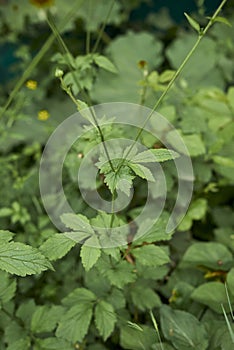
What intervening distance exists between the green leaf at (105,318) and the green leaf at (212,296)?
27 cm

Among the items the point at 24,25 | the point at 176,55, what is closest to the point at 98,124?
the point at 176,55

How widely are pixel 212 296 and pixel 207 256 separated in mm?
180

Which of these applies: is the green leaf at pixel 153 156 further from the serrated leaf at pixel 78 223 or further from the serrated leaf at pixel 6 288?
the serrated leaf at pixel 6 288

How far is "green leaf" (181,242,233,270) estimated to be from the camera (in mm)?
1450

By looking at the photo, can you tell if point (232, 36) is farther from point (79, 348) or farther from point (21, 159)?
point (79, 348)

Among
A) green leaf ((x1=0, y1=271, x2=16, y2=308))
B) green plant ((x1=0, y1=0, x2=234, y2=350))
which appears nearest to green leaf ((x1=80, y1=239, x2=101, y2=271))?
green plant ((x1=0, y1=0, x2=234, y2=350))

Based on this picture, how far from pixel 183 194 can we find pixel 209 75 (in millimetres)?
810

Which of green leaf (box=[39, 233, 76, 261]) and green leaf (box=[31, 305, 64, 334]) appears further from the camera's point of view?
green leaf (box=[31, 305, 64, 334])

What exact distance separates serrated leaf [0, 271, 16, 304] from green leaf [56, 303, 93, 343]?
0.44 feet

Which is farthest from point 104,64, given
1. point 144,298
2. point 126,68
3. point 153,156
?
point 126,68

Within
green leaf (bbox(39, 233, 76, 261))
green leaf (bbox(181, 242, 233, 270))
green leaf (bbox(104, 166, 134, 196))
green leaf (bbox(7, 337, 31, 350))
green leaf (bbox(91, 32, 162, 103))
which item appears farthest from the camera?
green leaf (bbox(91, 32, 162, 103))

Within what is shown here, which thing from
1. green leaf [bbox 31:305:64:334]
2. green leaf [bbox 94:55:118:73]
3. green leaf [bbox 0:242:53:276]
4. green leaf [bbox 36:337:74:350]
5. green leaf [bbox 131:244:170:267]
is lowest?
green leaf [bbox 36:337:74:350]

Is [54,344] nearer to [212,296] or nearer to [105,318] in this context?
[105,318]

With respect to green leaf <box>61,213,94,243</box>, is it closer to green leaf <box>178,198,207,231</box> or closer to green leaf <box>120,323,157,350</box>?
green leaf <box>120,323,157,350</box>
